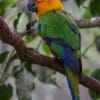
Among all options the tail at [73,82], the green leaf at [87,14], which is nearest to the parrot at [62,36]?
the tail at [73,82]

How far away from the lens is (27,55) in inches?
54.8

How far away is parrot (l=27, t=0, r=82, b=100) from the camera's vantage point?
147 centimetres

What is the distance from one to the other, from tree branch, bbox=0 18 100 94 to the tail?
41 mm

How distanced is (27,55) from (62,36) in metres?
0.21

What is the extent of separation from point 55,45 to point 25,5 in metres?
0.25

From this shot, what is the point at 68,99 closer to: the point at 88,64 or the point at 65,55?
the point at 88,64

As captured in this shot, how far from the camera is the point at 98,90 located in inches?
59.7

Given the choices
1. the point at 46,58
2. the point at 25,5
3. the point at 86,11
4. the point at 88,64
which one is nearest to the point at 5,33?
the point at 46,58

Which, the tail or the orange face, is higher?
the orange face

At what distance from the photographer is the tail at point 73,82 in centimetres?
142

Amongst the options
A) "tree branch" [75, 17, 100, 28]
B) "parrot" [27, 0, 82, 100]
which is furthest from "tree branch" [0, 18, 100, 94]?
"tree branch" [75, 17, 100, 28]

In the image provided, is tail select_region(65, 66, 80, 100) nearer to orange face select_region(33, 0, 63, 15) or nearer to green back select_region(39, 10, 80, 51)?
green back select_region(39, 10, 80, 51)

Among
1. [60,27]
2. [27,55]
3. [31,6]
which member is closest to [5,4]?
[31,6]

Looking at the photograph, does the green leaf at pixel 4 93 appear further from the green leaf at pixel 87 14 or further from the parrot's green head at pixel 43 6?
the green leaf at pixel 87 14
